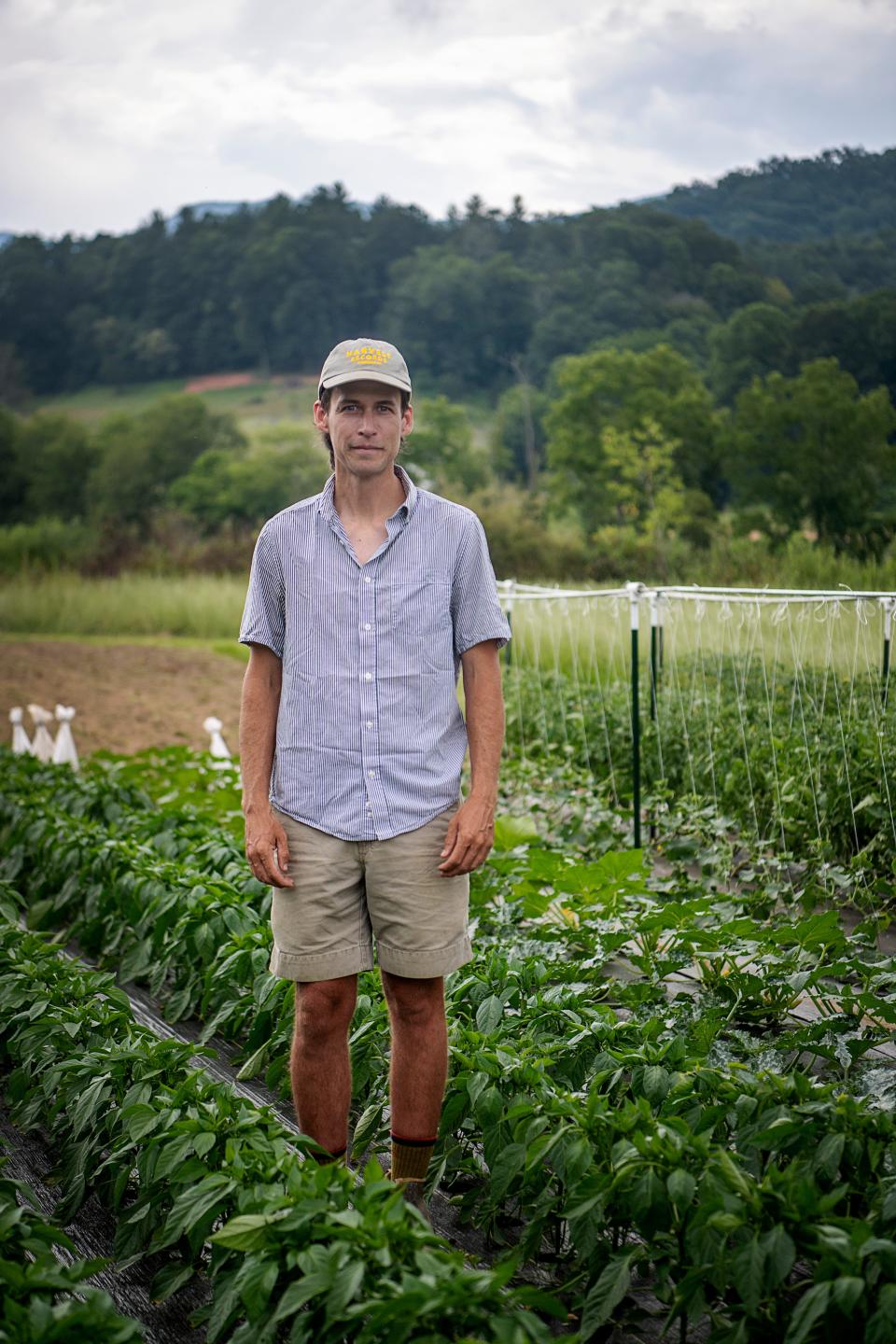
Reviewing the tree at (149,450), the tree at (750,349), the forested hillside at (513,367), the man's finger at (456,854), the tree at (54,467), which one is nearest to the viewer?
the man's finger at (456,854)

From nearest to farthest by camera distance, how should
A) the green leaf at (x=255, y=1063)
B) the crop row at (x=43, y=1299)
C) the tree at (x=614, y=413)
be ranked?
the crop row at (x=43, y=1299)
the green leaf at (x=255, y=1063)
the tree at (x=614, y=413)

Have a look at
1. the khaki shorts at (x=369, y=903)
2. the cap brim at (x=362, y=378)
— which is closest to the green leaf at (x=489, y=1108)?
the khaki shorts at (x=369, y=903)

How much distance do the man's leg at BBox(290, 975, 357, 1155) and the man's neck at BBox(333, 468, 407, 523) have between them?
2.67ft

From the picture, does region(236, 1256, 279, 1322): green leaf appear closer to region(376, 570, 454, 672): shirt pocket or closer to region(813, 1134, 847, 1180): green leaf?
region(813, 1134, 847, 1180): green leaf

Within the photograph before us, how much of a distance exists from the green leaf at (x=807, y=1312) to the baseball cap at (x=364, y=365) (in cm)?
149

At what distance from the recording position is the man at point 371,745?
2055mm

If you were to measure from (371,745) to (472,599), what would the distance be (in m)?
0.32

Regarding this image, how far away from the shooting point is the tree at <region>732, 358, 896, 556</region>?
45.5ft

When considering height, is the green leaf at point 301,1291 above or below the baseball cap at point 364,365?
below

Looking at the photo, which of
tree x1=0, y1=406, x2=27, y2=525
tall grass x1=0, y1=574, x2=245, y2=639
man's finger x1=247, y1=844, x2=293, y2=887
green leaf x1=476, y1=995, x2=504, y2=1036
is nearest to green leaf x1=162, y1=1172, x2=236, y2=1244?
man's finger x1=247, y1=844, x2=293, y2=887

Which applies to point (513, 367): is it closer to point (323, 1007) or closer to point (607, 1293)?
point (323, 1007)

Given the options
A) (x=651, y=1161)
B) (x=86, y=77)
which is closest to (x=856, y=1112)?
(x=651, y=1161)

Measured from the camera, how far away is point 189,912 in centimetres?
320

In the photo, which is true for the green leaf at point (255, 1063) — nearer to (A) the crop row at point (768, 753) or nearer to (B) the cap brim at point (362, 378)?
(B) the cap brim at point (362, 378)
